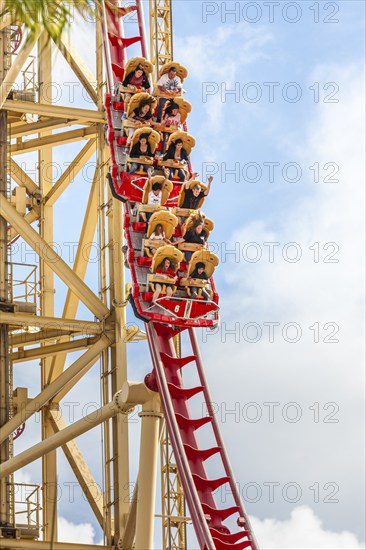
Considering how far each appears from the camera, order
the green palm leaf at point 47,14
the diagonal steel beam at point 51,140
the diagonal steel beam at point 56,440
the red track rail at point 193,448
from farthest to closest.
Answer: the diagonal steel beam at point 51,140, the diagonal steel beam at point 56,440, the red track rail at point 193,448, the green palm leaf at point 47,14

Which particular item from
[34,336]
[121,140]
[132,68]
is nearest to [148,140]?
[121,140]

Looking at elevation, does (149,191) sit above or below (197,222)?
above

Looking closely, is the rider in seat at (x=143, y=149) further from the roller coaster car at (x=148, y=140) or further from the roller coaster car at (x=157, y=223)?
the roller coaster car at (x=157, y=223)

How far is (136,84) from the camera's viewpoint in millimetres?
18547

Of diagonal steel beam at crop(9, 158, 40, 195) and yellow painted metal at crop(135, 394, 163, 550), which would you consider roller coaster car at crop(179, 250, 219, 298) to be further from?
diagonal steel beam at crop(9, 158, 40, 195)

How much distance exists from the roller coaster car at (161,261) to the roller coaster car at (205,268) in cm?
17

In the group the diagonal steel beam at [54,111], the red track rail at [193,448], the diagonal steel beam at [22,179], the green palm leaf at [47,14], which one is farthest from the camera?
the diagonal steel beam at [22,179]

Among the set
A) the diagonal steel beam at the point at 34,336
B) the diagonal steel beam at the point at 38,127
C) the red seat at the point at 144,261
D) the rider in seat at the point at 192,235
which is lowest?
the diagonal steel beam at the point at 34,336

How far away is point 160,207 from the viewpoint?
1688 centimetres

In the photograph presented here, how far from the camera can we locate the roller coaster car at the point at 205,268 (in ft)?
53.0

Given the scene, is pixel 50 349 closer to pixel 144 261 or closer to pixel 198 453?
pixel 144 261

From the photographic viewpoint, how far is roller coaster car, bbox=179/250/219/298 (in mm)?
16141

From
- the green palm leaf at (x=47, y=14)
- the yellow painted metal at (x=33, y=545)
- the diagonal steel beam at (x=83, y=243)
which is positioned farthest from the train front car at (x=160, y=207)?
the green palm leaf at (x=47, y=14)

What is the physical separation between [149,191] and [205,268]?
130cm
